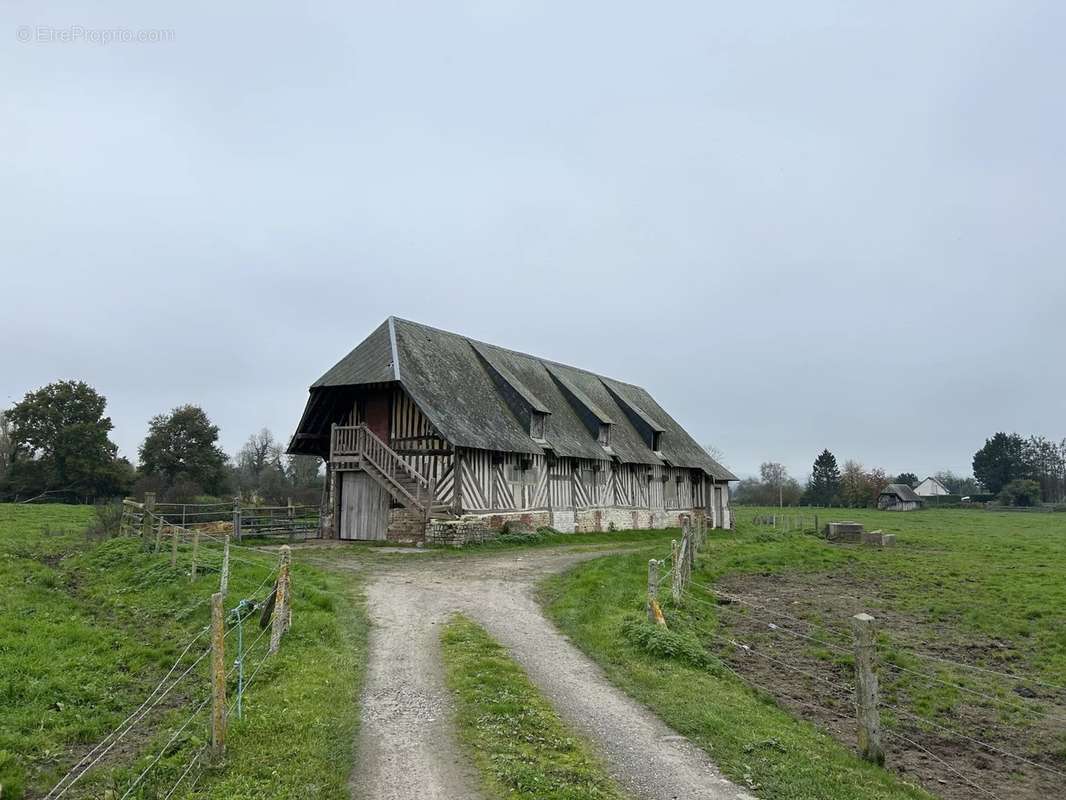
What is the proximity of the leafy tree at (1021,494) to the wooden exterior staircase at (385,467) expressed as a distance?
70.0 m

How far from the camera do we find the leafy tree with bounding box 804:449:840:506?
7656cm

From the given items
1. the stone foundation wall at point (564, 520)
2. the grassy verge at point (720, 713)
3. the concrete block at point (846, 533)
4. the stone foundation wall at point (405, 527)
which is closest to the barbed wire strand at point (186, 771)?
the grassy verge at point (720, 713)

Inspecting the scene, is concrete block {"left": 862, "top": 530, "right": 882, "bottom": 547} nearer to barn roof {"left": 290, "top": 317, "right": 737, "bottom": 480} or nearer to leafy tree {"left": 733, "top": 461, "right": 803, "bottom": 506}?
barn roof {"left": 290, "top": 317, "right": 737, "bottom": 480}

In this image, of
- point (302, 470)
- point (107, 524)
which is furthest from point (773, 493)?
point (107, 524)

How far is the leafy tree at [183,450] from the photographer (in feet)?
135

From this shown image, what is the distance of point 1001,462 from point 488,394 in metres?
76.9

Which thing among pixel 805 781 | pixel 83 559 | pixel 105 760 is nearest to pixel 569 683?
pixel 805 781

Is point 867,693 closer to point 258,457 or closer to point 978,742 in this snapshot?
point 978,742

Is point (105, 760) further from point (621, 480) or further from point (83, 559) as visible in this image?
point (621, 480)

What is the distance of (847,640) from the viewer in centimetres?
1057

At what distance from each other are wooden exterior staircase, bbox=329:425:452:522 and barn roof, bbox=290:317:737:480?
5.34 ft

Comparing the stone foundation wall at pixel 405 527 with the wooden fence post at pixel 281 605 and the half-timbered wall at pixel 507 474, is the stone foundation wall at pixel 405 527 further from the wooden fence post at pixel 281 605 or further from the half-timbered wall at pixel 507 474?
the wooden fence post at pixel 281 605

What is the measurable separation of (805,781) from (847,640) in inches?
224

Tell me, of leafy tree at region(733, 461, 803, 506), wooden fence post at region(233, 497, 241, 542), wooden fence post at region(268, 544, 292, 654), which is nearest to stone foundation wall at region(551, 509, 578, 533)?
wooden fence post at region(233, 497, 241, 542)
